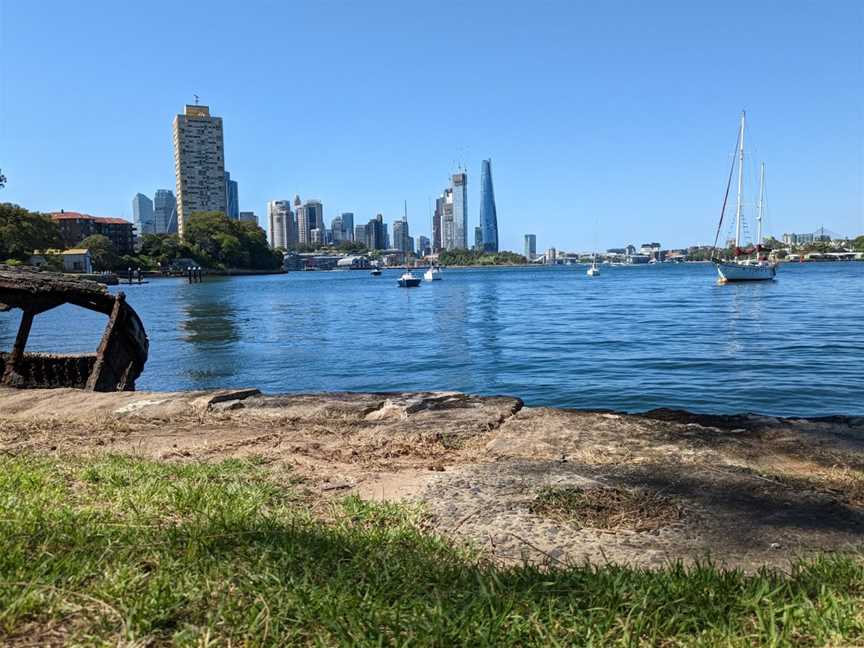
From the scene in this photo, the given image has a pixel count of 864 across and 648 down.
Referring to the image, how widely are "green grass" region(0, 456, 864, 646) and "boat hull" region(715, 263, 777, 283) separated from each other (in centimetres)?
7167

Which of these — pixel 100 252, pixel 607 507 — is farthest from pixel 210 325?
pixel 100 252

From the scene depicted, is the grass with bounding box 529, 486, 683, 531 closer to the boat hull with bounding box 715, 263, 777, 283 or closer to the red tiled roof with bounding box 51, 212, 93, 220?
the boat hull with bounding box 715, 263, 777, 283

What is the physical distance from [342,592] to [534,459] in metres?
3.10

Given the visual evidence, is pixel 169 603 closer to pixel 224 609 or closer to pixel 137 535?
pixel 224 609

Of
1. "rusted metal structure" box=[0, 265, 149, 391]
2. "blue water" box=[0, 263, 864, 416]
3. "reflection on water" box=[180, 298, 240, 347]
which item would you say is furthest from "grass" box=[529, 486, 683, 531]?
"reflection on water" box=[180, 298, 240, 347]

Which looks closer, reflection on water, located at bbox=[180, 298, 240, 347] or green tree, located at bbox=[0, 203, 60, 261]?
reflection on water, located at bbox=[180, 298, 240, 347]

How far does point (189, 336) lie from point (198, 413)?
24.7 metres

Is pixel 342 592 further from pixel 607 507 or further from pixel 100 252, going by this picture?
pixel 100 252

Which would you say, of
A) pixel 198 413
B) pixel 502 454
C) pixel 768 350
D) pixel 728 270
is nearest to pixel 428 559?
pixel 502 454

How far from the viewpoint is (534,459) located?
5.43 meters

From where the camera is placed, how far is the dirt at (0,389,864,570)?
143 inches

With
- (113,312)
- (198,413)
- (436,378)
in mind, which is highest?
(113,312)

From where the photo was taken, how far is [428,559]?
122 inches

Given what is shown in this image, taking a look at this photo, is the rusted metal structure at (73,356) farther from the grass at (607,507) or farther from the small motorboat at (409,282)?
the small motorboat at (409,282)
